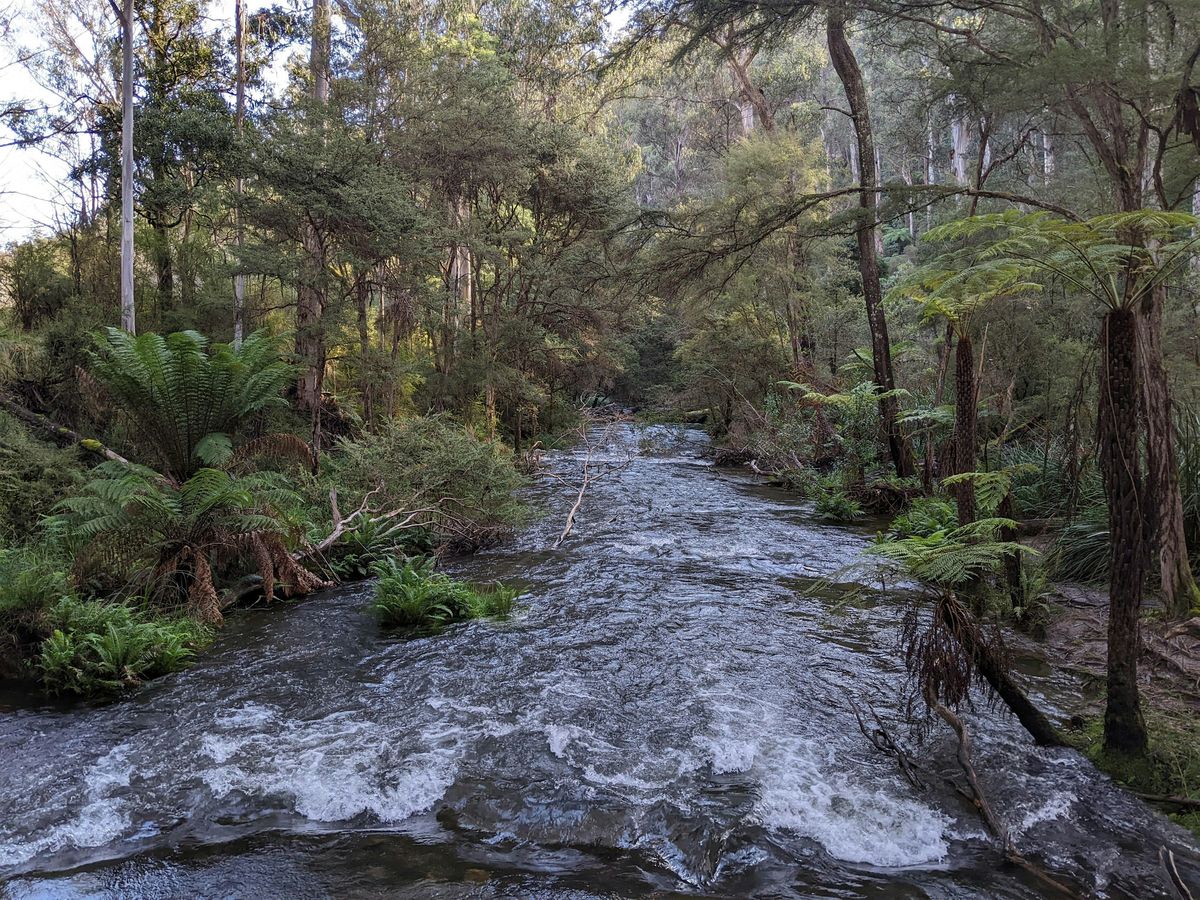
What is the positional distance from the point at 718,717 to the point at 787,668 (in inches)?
37.0

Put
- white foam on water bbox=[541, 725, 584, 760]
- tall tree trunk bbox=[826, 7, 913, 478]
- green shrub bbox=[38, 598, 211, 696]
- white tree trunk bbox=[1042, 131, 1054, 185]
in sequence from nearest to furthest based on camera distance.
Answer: white foam on water bbox=[541, 725, 584, 760] → green shrub bbox=[38, 598, 211, 696] → tall tree trunk bbox=[826, 7, 913, 478] → white tree trunk bbox=[1042, 131, 1054, 185]

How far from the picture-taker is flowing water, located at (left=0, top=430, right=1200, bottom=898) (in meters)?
3.04

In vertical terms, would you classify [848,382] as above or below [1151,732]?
above

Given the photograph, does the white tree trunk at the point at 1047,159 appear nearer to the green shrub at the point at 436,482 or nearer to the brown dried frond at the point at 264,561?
the green shrub at the point at 436,482

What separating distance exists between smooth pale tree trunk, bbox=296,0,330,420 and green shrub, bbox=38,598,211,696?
15.0 ft

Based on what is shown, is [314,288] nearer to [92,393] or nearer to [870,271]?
[92,393]

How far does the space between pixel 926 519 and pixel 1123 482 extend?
541 cm

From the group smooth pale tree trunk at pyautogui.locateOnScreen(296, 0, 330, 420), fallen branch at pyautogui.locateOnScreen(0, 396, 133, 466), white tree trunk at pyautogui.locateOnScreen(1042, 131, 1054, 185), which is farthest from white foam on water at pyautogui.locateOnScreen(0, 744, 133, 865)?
white tree trunk at pyautogui.locateOnScreen(1042, 131, 1054, 185)

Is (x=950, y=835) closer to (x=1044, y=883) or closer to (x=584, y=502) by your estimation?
(x=1044, y=883)

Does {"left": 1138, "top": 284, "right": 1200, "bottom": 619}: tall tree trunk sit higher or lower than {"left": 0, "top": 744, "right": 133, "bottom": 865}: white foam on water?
higher

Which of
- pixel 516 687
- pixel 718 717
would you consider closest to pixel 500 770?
pixel 516 687

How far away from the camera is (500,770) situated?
12.8ft

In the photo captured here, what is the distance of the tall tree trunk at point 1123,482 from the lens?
3.26 m

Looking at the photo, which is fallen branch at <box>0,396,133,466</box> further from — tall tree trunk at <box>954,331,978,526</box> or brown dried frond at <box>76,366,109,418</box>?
tall tree trunk at <box>954,331,978,526</box>
